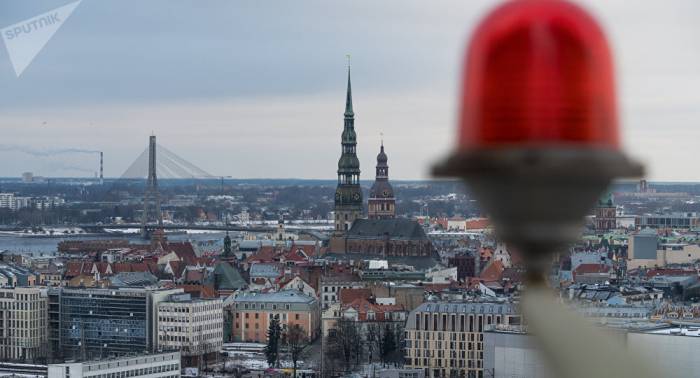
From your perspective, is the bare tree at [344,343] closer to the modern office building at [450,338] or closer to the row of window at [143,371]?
the modern office building at [450,338]

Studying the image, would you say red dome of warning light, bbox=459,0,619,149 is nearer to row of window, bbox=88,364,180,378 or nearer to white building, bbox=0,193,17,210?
row of window, bbox=88,364,180,378

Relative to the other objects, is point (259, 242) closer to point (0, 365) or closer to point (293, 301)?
point (293, 301)

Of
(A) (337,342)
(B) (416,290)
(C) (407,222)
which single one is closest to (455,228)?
(C) (407,222)

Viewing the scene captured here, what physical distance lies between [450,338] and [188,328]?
414 cm

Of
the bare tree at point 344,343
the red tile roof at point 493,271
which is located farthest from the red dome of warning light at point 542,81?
the red tile roof at point 493,271

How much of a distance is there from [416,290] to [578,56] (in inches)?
1084

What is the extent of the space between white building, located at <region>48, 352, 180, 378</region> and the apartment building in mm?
5580

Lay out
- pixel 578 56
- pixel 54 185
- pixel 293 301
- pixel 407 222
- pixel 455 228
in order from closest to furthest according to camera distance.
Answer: pixel 578 56, pixel 293 301, pixel 407 222, pixel 455 228, pixel 54 185

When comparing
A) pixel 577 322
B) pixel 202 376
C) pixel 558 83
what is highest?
pixel 558 83

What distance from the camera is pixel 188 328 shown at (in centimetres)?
2548

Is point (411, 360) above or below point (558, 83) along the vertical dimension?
below

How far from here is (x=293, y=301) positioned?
90.3 feet

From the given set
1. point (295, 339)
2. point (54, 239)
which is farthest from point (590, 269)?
point (54, 239)

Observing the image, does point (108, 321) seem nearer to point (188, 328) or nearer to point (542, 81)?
point (188, 328)
